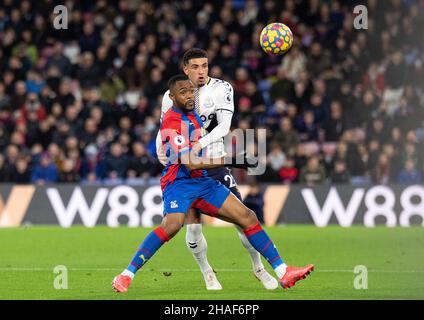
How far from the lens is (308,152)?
20562mm

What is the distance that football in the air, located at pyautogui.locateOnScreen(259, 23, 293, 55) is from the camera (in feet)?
37.1

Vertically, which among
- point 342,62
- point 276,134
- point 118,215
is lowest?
point 118,215

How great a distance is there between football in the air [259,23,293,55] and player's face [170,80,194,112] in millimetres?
1760

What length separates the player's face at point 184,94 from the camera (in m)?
9.84

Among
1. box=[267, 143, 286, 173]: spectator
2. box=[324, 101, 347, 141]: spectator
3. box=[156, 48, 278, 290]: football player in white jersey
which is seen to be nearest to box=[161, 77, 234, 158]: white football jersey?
box=[156, 48, 278, 290]: football player in white jersey

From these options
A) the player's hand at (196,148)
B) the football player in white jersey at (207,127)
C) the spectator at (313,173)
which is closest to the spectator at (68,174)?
the spectator at (313,173)

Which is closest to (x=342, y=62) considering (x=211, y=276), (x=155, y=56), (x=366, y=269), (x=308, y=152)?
(x=308, y=152)

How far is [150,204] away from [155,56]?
15.6 feet

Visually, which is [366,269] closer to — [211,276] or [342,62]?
[211,276]

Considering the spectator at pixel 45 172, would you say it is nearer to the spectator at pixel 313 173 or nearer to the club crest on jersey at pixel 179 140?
the spectator at pixel 313 173

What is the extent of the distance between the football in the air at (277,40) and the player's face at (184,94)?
1.76 m

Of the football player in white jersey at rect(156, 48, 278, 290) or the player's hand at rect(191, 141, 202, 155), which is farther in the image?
the football player in white jersey at rect(156, 48, 278, 290)

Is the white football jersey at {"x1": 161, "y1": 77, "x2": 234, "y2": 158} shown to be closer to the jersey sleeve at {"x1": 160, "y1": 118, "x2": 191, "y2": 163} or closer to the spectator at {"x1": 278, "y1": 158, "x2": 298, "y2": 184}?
the jersey sleeve at {"x1": 160, "y1": 118, "x2": 191, "y2": 163}
